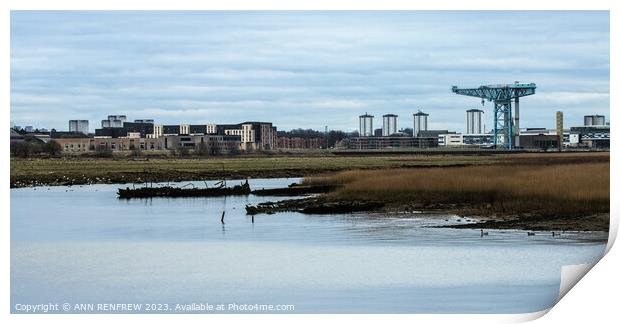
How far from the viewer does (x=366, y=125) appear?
31453 millimetres

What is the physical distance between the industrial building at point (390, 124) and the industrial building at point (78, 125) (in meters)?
8.39

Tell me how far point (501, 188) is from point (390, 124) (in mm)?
4655

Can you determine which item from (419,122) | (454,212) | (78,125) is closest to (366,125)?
(419,122)

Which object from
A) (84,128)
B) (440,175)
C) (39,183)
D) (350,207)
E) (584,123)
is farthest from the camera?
(39,183)

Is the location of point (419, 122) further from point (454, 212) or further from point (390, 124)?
point (454, 212)

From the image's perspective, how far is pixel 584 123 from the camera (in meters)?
26.4

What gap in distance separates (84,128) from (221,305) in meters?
15.3

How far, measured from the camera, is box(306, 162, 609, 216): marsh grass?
2489 centimetres

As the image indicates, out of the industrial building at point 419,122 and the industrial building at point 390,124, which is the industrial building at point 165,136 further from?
the industrial building at point 419,122

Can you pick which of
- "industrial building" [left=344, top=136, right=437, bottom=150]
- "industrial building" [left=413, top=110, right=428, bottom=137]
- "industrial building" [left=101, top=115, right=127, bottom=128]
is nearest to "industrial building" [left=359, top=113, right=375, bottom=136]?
"industrial building" [left=413, top=110, right=428, bottom=137]

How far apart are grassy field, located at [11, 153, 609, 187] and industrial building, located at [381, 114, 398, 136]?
4.36m

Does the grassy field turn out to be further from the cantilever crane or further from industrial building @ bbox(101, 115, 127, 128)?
industrial building @ bbox(101, 115, 127, 128)
